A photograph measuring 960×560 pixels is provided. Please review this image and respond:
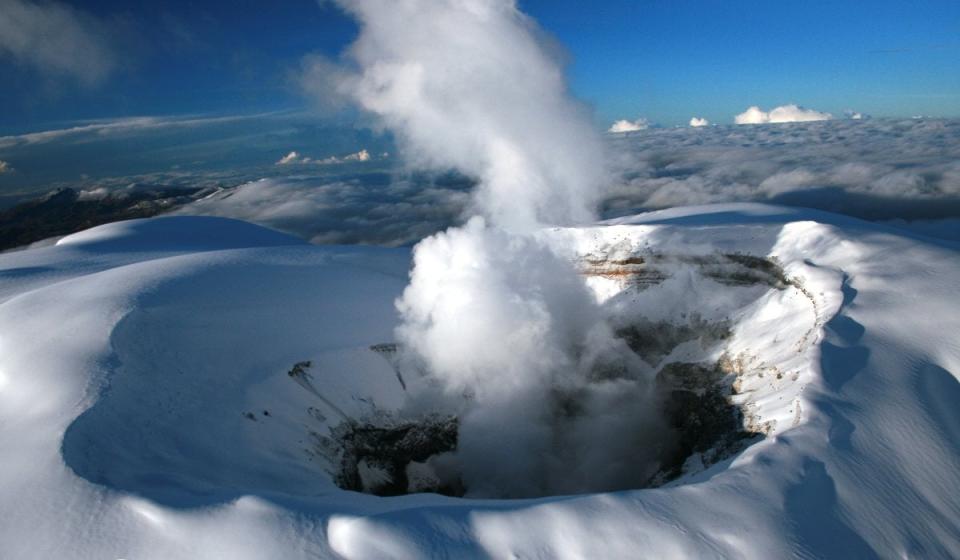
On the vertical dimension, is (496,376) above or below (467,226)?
below

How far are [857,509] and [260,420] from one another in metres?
13.3

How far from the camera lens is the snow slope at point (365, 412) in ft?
24.9

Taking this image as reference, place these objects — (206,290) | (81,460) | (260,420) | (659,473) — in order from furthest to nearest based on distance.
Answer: (206,290) < (659,473) < (260,420) < (81,460)

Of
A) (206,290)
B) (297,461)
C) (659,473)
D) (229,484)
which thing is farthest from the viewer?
(206,290)

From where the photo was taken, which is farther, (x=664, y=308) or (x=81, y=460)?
(x=664, y=308)

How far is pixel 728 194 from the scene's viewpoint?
135750mm

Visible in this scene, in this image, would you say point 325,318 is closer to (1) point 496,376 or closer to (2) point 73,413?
(1) point 496,376

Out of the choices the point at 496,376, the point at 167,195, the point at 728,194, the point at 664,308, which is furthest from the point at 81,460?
the point at 167,195

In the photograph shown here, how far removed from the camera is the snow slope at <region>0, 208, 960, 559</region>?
7.60m

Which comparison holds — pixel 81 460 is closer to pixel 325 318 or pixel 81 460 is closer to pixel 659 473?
pixel 325 318

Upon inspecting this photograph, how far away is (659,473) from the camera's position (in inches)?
623

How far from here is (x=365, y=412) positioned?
17125 mm

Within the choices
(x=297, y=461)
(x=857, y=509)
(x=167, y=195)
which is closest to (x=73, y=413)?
(x=297, y=461)

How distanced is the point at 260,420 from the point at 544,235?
56.6 feet
